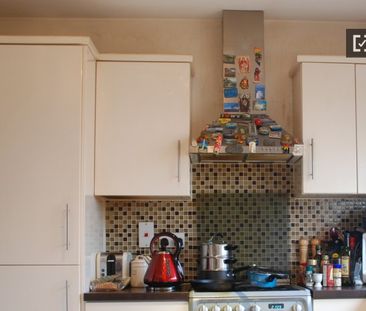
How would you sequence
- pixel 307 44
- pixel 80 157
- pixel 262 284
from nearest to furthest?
pixel 80 157 < pixel 262 284 < pixel 307 44

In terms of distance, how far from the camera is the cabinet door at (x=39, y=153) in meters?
2.79

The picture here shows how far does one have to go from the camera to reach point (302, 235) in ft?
11.2

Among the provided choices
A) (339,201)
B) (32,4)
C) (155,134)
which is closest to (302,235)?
(339,201)

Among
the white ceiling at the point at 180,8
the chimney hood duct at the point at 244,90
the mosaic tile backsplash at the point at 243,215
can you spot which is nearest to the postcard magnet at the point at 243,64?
the chimney hood duct at the point at 244,90

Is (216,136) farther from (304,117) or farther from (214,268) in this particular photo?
(214,268)

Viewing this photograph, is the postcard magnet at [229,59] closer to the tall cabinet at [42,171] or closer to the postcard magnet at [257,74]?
the postcard magnet at [257,74]

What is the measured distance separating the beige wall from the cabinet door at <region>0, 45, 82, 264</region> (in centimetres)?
69

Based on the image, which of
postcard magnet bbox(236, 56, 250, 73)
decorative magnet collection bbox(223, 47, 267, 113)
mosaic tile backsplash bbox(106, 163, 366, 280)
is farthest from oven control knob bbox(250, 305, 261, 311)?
postcard magnet bbox(236, 56, 250, 73)

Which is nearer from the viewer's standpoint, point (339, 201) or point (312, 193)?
point (312, 193)

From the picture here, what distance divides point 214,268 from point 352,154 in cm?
103

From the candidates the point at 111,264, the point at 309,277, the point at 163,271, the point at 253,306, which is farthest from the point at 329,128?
the point at 111,264

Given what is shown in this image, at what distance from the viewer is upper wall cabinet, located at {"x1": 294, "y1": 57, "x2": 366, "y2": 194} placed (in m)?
3.14

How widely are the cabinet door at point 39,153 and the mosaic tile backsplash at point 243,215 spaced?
0.64 m

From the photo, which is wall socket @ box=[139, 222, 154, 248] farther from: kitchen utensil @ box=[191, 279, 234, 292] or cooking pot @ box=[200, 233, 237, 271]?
kitchen utensil @ box=[191, 279, 234, 292]
